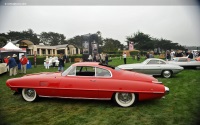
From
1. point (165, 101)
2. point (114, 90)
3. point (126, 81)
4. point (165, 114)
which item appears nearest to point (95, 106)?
point (114, 90)

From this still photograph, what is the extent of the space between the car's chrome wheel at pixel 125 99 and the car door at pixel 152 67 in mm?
4931

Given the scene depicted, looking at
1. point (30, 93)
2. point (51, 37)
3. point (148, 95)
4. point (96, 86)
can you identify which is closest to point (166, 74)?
point (148, 95)

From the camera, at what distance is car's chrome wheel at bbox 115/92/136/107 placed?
15.8ft

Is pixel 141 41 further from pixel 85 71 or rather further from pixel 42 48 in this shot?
pixel 85 71

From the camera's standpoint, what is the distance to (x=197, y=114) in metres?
4.25

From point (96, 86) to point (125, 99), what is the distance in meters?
0.94

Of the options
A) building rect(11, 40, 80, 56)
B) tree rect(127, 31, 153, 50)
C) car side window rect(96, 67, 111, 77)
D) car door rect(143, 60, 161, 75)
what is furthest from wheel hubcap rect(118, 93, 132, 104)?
tree rect(127, 31, 153, 50)

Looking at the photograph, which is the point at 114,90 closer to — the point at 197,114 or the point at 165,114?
the point at 165,114

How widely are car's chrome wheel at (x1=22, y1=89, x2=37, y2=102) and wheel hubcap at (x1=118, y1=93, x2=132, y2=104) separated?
2630mm

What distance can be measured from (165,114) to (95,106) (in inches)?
75.5

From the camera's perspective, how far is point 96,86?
4.80 metres

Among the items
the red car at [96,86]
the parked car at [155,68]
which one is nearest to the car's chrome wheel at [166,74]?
the parked car at [155,68]

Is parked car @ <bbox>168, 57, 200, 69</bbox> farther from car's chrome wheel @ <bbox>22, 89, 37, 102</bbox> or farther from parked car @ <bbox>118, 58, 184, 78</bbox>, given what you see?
car's chrome wheel @ <bbox>22, 89, 37, 102</bbox>

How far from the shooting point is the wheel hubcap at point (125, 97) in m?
4.85
